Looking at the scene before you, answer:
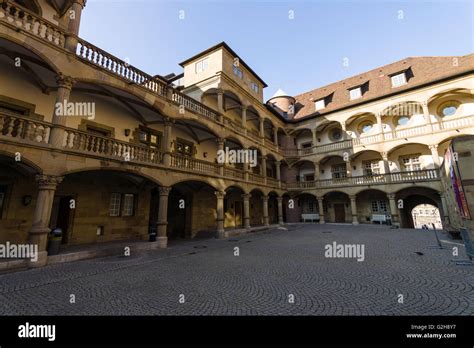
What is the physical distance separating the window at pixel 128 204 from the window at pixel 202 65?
12.4 m

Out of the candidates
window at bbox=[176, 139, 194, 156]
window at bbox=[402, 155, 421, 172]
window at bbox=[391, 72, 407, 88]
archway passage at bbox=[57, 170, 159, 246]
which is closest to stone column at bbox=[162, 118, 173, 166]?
archway passage at bbox=[57, 170, 159, 246]

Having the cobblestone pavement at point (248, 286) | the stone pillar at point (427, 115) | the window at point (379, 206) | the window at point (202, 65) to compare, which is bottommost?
the cobblestone pavement at point (248, 286)

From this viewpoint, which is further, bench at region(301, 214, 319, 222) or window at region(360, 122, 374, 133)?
bench at region(301, 214, 319, 222)

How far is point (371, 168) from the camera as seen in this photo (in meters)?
23.2

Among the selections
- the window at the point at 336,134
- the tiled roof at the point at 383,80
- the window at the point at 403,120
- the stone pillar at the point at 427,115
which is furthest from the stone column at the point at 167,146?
the window at the point at 403,120

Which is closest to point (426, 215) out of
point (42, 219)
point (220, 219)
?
point (220, 219)

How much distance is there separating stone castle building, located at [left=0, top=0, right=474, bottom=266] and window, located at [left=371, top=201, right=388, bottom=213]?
88mm

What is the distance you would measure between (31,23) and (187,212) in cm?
1282

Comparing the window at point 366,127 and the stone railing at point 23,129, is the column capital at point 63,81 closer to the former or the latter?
the stone railing at point 23,129

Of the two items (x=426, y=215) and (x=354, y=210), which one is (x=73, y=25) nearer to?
(x=354, y=210)

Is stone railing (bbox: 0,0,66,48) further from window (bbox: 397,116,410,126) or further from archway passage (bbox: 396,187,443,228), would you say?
window (bbox: 397,116,410,126)

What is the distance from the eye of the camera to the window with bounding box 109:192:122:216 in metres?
12.0

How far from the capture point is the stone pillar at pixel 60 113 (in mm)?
7734
